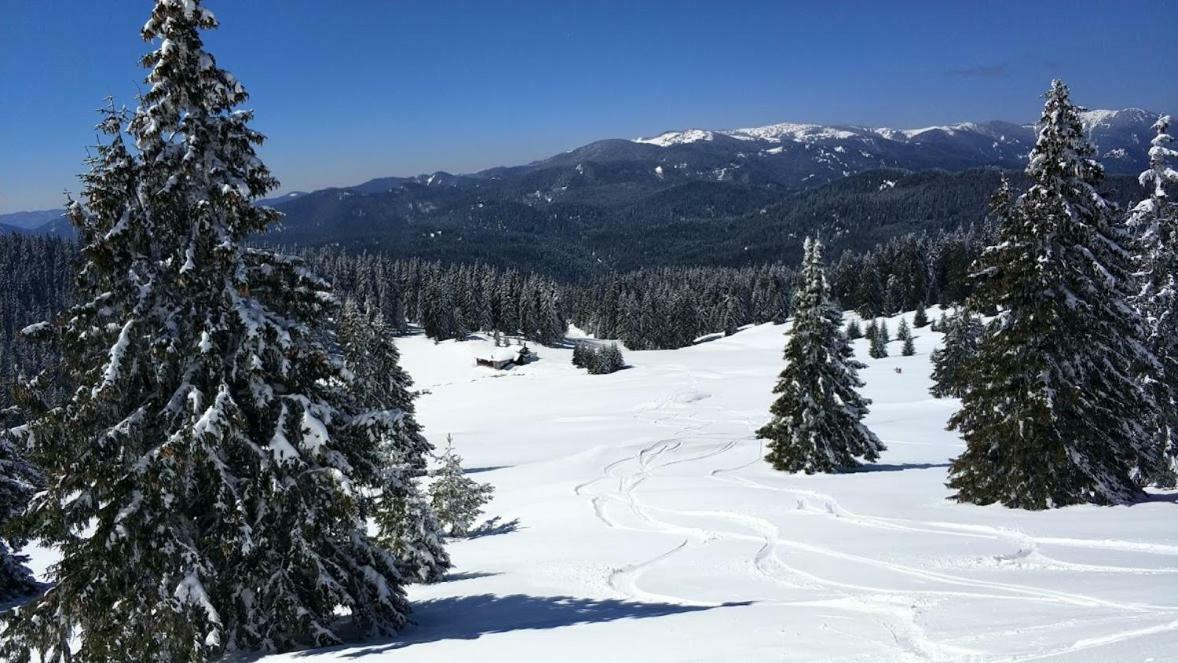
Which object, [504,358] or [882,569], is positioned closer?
[882,569]

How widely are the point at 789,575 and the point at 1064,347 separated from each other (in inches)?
433

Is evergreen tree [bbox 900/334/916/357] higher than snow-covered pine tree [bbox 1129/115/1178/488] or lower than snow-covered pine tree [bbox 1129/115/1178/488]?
lower

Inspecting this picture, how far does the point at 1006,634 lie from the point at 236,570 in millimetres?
10637

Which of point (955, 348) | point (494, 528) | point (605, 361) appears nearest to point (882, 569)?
point (494, 528)

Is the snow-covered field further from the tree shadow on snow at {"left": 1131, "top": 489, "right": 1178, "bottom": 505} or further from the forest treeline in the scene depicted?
the forest treeline

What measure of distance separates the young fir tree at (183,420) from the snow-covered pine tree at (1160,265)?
24.6 m

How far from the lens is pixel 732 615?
1052cm

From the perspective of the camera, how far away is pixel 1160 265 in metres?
22.9

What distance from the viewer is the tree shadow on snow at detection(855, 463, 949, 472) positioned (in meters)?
30.9

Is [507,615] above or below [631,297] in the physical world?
below

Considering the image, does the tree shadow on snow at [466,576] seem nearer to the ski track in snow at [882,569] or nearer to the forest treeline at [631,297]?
the ski track in snow at [882,569]

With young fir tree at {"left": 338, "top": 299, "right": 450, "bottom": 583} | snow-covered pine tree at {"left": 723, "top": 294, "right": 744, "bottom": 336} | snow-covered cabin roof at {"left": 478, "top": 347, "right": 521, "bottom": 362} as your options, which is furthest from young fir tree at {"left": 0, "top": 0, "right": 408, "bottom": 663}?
snow-covered pine tree at {"left": 723, "top": 294, "right": 744, "bottom": 336}

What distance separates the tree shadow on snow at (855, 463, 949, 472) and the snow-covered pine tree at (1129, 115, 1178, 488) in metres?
8.58

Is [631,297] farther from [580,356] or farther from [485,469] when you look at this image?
[485,469]
